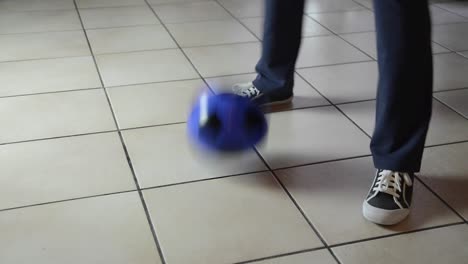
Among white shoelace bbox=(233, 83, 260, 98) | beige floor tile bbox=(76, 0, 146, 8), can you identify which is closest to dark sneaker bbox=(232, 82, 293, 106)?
white shoelace bbox=(233, 83, 260, 98)

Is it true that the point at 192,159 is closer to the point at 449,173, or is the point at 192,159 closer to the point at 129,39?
the point at 449,173

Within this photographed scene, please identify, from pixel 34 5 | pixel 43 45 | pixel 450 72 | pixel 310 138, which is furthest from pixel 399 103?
pixel 34 5

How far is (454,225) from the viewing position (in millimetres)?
1194

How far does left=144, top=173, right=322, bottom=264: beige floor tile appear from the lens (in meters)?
1.11

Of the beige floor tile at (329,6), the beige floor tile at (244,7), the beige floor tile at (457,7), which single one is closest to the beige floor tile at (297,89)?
the beige floor tile at (244,7)

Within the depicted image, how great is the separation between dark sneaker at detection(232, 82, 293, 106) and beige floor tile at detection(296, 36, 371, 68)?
13.3 inches

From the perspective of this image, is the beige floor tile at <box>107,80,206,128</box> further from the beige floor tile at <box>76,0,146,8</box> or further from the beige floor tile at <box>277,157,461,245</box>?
the beige floor tile at <box>76,0,146,8</box>

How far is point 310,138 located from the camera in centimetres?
152

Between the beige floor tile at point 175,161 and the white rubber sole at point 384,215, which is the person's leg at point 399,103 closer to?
the white rubber sole at point 384,215

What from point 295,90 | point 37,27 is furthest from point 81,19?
point 295,90

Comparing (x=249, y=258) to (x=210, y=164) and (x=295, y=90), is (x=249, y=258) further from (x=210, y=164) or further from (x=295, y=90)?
(x=295, y=90)

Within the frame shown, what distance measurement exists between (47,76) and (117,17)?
682mm

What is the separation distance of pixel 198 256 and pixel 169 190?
0.24 meters

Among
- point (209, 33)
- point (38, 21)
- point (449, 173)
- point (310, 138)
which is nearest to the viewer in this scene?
point (449, 173)
